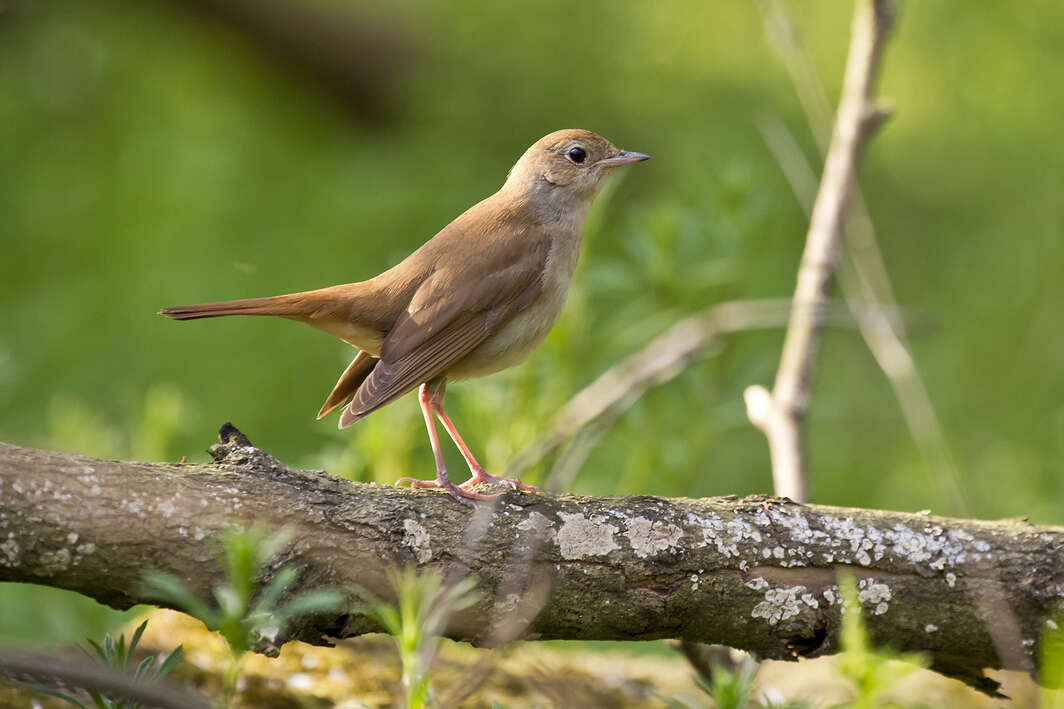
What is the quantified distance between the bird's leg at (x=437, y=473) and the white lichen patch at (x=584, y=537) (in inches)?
8.9

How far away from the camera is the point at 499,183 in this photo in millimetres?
9508

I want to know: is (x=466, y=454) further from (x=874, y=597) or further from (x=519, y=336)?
(x=874, y=597)

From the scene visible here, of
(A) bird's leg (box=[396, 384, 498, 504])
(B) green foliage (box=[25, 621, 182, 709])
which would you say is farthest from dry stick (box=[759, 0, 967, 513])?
(B) green foliage (box=[25, 621, 182, 709])

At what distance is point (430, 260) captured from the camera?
4293 mm

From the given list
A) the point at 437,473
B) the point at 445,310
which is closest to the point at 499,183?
the point at 445,310

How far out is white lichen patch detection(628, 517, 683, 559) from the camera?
3.11 m

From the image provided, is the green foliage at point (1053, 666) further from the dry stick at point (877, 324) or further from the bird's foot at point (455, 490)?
the bird's foot at point (455, 490)

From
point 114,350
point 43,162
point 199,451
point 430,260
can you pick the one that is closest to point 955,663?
point 430,260

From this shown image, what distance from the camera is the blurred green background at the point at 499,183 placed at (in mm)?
7945

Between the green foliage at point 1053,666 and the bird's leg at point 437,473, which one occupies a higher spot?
the bird's leg at point 437,473

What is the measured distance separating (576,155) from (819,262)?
1.15m

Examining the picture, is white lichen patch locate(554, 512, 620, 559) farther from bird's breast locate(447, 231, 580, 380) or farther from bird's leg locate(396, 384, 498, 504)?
bird's breast locate(447, 231, 580, 380)

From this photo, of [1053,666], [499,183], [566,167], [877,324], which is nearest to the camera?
[1053,666]

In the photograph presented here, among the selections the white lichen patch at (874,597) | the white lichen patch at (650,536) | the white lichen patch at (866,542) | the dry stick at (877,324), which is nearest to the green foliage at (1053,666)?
the white lichen patch at (866,542)
